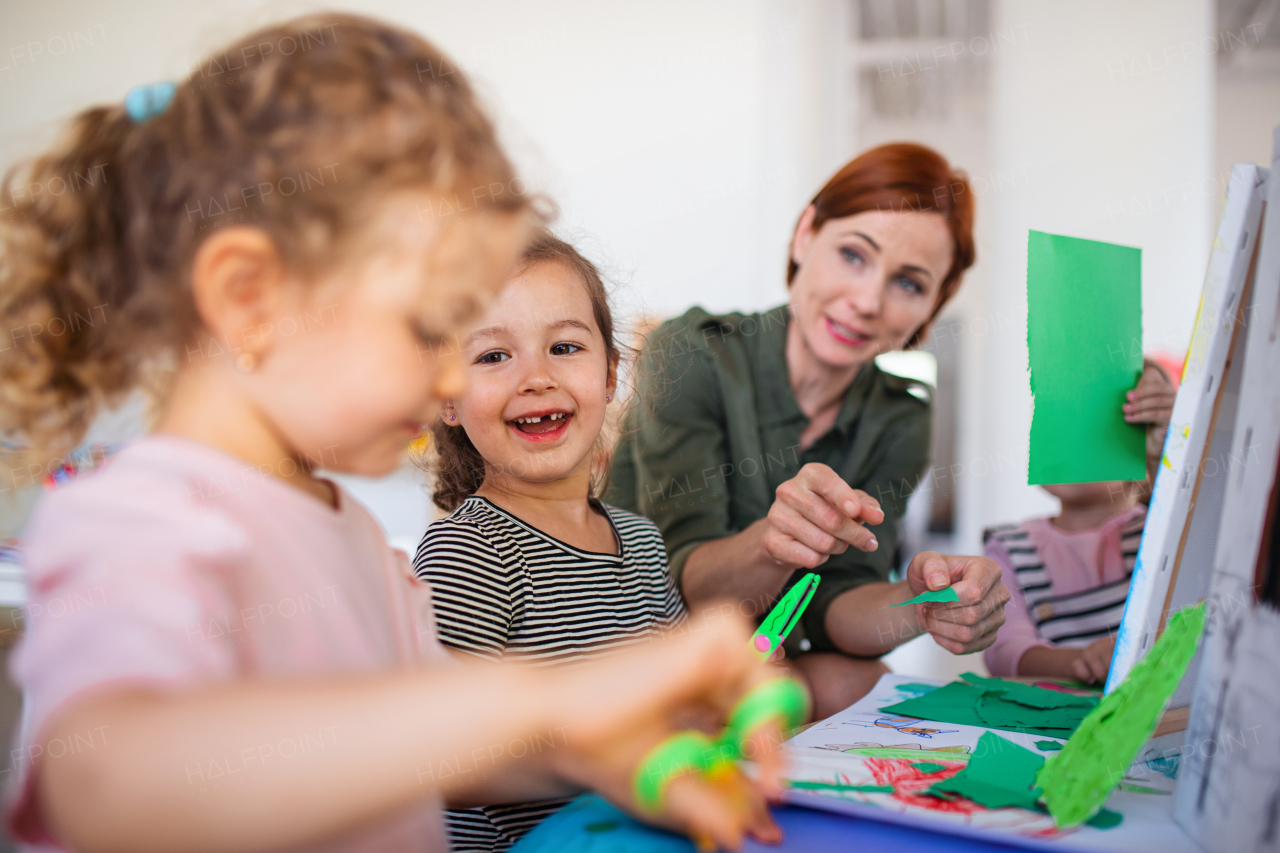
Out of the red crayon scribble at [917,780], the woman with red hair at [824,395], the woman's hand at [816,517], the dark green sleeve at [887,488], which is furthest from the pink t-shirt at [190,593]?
the dark green sleeve at [887,488]

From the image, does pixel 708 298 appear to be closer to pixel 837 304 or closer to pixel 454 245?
pixel 837 304

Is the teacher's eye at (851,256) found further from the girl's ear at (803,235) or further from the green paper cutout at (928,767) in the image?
the green paper cutout at (928,767)

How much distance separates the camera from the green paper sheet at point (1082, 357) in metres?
0.69

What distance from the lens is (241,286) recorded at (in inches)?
14.5

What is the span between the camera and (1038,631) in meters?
1.09

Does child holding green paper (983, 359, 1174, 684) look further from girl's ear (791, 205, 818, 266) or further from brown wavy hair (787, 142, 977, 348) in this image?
girl's ear (791, 205, 818, 266)

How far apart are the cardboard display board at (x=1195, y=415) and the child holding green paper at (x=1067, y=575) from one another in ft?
1.30

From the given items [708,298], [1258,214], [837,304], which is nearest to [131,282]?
[1258,214]

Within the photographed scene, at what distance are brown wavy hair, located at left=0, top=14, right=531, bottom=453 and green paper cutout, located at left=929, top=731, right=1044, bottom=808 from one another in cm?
41

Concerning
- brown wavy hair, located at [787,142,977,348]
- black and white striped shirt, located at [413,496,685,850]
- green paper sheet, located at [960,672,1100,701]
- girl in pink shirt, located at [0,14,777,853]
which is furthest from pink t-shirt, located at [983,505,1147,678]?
girl in pink shirt, located at [0,14,777,853]

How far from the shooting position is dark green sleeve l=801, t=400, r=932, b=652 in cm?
113

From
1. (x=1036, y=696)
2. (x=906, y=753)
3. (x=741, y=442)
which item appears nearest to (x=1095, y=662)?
(x=1036, y=696)

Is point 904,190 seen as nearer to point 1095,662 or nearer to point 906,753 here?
point 1095,662

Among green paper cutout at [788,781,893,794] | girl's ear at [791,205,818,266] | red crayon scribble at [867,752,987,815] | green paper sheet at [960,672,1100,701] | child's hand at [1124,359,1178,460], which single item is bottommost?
green paper sheet at [960,672,1100,701]
